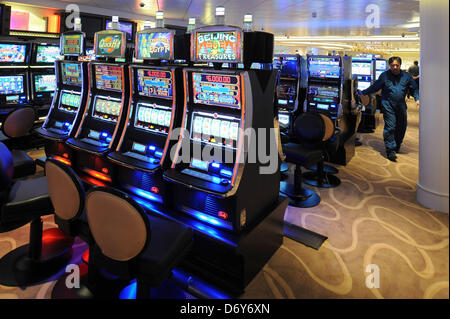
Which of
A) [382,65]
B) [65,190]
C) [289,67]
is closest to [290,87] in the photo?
[289,67]

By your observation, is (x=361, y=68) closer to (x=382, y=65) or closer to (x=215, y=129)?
(x=382, y=65)

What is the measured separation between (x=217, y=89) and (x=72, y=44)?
3.03 m

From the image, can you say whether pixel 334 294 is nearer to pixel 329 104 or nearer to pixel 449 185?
pixel 449 185

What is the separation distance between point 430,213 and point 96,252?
1.66 meters

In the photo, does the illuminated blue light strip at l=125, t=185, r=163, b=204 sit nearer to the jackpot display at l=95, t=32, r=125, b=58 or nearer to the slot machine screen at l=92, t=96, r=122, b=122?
the slot machine screen at l=92, t=96, r=122, b=122

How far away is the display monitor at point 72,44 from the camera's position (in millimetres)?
4270

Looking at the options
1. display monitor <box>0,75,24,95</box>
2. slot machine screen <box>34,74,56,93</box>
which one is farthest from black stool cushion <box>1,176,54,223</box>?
slot machine screen <box>34,74,56,93</box>

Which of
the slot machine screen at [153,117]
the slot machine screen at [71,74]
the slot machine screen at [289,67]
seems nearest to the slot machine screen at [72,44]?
the slot machine screen at [71,74]

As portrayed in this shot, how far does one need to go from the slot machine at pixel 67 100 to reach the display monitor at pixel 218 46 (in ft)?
6.58

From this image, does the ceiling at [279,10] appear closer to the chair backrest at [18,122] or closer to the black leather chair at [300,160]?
the chair backrest at [18,122]

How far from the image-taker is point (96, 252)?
1815mm

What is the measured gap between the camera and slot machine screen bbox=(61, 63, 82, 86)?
4109 mm

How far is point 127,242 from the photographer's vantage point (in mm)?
1634
